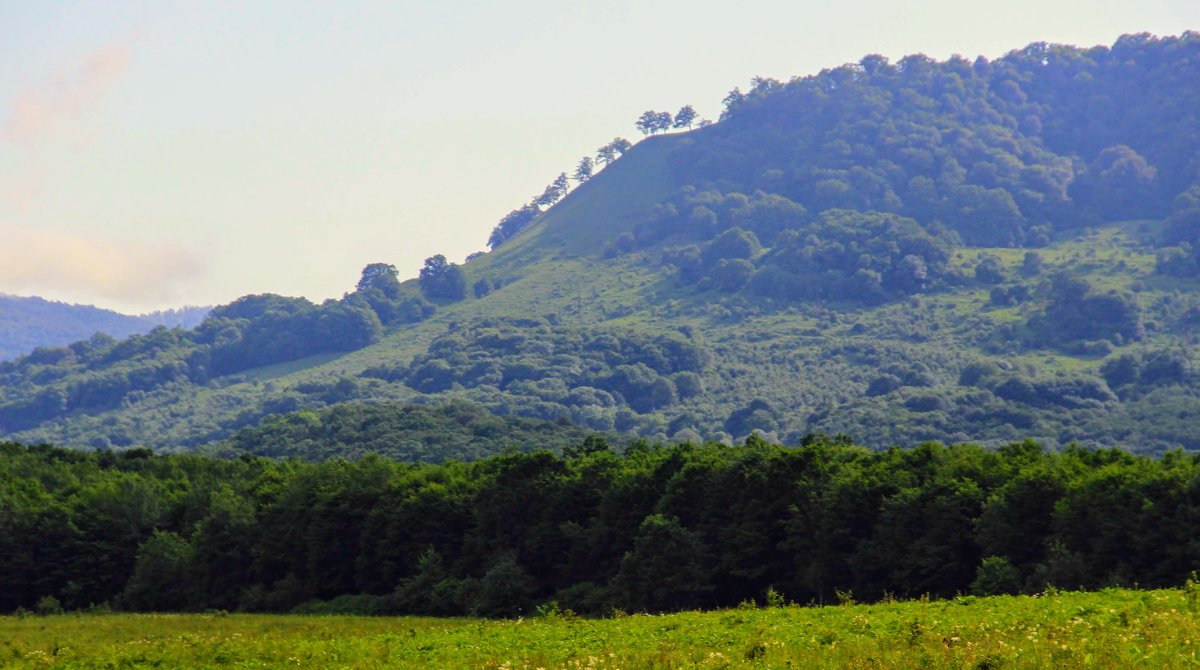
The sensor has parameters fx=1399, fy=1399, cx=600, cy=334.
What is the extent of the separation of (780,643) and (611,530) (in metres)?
46.2

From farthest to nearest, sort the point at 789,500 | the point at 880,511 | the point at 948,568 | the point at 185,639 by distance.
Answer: the point at 789,500 → the point at 880,511 → the point at 948,568 → the point at 185,639

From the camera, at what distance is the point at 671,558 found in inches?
2869

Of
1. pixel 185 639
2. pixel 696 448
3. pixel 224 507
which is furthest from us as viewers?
pixel 224 507

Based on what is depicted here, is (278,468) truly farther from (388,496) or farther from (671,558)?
(671,558)

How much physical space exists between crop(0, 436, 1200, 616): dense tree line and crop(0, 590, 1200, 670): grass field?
15.5 metres

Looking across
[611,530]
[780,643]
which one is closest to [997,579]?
[780,643]

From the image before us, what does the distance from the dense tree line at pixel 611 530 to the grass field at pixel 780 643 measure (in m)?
15.5

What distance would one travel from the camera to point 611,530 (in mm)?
80500

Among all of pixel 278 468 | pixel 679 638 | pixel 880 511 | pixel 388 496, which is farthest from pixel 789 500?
pixel 278 468

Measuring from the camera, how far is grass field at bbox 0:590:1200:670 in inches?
1185

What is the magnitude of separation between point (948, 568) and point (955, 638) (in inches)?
1224

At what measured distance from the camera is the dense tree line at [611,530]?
5781 cm

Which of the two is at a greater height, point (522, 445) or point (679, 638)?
point (679, 638)

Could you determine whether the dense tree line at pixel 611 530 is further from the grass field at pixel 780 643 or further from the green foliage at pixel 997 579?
the grass field at pixel 780 643
